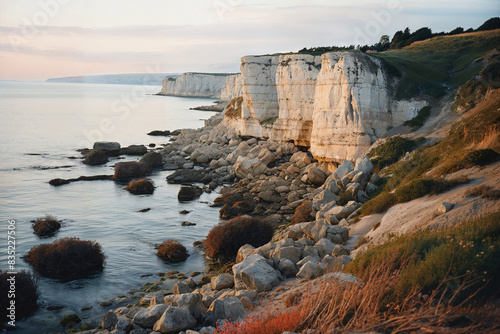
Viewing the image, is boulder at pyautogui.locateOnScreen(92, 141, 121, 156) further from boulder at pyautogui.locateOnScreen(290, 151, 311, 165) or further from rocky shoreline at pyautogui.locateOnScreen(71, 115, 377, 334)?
boulder at pyautogui.locateOnScreen(290, 151, 311, 165)

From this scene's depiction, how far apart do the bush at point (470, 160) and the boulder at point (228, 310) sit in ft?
42.9

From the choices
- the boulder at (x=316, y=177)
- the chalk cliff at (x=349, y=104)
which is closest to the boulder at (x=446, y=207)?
the chalk cliff at (x=349, y=104)

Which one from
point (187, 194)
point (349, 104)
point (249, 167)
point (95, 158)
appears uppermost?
point (349, 104)

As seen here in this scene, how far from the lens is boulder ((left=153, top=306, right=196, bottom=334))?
36.1 ft

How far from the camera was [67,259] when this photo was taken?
64.5ft

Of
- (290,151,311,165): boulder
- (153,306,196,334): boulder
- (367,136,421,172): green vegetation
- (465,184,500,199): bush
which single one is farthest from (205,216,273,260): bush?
(290,151,311,165): boulder

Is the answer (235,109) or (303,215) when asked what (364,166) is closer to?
(303,215)

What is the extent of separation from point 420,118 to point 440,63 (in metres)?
17.5

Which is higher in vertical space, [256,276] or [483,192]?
[483,192]

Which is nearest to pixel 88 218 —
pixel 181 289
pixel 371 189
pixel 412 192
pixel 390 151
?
pixel 181 289

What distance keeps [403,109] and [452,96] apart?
434cm

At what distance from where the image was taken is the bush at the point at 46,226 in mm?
24594

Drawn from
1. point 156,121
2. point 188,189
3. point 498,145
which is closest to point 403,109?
point 498,145

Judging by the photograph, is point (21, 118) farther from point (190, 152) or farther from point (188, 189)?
point (188, 189)
